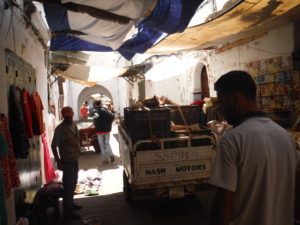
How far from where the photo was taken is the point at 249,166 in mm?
1544

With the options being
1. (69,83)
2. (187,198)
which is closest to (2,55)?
(187,198)

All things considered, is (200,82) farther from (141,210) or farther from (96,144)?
(141,210)

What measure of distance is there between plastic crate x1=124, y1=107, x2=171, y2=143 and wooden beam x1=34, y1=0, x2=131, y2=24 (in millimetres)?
1544

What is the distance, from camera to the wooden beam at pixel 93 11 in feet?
12.9

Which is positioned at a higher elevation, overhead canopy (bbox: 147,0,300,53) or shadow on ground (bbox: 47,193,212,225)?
overhead canopy (bbox: 147,0,300,53)

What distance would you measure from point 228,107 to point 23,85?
4.15 meters

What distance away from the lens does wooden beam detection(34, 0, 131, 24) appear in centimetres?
392

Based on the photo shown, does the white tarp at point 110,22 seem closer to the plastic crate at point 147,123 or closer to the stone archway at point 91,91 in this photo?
the plastic crate at point 147,123

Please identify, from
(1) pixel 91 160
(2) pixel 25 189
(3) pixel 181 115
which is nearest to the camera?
(2) pixel 25 189

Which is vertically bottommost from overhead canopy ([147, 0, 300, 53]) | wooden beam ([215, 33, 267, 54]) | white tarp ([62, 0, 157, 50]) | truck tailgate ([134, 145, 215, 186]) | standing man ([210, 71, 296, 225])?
truck tailgate ([134, 145, 215, 186])

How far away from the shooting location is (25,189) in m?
4.43

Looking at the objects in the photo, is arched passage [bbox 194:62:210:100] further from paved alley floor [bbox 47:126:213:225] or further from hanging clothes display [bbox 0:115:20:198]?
hanging clothes display [bbox 0:115:20:198]

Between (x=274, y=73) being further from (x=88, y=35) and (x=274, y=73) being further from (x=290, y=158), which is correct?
(x=290, y=158)

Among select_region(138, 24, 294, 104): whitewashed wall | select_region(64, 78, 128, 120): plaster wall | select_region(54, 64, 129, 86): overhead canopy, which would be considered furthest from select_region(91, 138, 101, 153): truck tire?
select_region(64, 78, 128, 120): plaster wall
